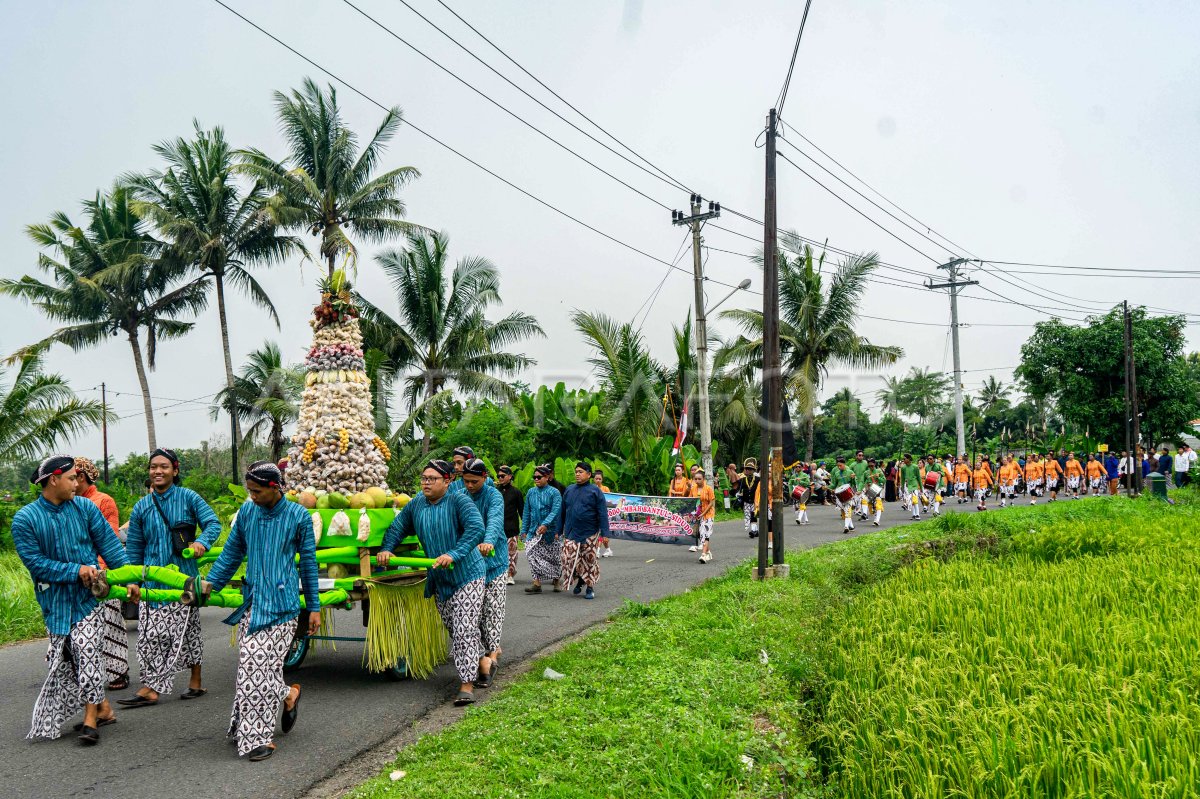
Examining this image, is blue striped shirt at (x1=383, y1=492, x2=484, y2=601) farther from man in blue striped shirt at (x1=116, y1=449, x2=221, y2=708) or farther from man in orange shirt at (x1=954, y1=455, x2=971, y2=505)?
man in orange shirt at (x1=954, y1=455, x2=971, y2=505)

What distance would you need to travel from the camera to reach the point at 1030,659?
5938 millimetres

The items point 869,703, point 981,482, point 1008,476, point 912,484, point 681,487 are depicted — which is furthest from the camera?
point 1008,476

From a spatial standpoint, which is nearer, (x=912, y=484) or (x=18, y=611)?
(x=18, y=611)

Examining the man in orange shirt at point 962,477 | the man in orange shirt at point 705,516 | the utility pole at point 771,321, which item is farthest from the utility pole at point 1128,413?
the utility pole at point 771,321

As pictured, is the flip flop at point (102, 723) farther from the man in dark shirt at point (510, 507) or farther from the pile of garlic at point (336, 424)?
the man in dark shirt at point (510, 507)

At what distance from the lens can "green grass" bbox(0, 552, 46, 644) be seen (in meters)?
9.82

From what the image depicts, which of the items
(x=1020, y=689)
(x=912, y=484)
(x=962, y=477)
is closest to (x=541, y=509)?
(x=1020, y=689)

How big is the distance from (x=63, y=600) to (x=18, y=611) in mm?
6128

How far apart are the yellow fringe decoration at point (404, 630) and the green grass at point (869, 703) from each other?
919 millimetres

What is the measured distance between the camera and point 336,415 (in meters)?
8.85

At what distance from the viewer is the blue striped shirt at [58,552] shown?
5.67 m

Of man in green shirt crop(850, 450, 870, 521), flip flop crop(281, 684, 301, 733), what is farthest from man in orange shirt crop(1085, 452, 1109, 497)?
flip flop crop(281, 684, 301, 733)

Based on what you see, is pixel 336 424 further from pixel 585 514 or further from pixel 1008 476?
pixel 1008 476

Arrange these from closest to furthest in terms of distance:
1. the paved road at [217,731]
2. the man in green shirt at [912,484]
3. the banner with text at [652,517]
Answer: the paved road at [217,731]
the banner with text at [652,517]
the man in green shirt at [912,484]
